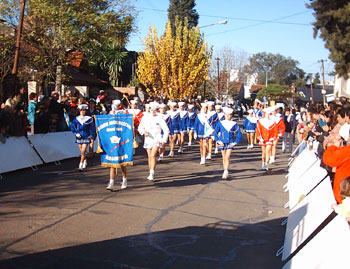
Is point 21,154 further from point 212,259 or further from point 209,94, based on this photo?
point 209,94

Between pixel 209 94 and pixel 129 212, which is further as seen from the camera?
pixel 209 94

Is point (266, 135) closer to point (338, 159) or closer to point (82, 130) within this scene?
point (82, 130)

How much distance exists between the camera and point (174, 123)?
17547 millimetres

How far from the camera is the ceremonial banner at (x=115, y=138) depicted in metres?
9.79

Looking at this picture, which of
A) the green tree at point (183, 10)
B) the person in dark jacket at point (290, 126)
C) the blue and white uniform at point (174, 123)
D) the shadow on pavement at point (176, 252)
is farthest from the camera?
the green tree at point (183, 10)

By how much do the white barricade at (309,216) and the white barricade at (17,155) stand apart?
7.79 m

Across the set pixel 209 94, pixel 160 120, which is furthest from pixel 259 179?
pixel 209 94

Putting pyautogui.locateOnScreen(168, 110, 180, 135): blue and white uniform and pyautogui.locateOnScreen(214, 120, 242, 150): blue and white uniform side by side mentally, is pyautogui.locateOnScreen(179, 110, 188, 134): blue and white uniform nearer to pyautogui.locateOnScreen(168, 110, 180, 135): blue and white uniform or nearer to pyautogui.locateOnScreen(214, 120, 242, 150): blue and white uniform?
pyautogui.locateOnScreen(168, 110, 180, 135): blue and white uniform

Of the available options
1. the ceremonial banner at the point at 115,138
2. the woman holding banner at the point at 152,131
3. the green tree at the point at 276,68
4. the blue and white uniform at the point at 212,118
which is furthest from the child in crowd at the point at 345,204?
the green tree at the point at 276,68

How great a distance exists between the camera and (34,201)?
28.3 ft

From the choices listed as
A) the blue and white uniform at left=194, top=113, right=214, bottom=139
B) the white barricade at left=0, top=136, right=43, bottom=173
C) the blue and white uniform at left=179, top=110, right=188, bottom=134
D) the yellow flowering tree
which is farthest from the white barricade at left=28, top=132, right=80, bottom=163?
the yellow flowering tree

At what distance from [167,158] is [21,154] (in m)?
5.48

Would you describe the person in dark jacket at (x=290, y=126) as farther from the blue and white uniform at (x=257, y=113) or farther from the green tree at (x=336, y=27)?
the green tree at (x=336, y=27)

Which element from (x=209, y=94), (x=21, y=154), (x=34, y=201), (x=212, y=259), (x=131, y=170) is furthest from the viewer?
(x=209, y=94)
